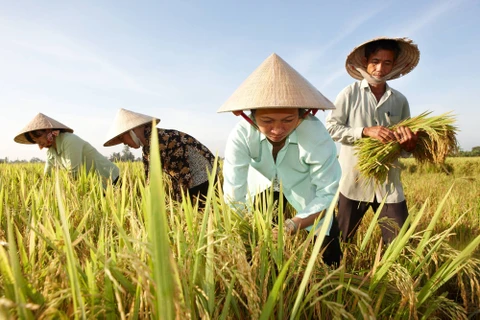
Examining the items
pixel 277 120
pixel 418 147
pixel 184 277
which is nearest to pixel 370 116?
pixel 418 147

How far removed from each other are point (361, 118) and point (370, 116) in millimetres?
69

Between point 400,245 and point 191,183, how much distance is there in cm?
223

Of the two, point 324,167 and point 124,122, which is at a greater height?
point 124,122

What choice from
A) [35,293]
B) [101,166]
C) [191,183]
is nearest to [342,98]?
[191,183]

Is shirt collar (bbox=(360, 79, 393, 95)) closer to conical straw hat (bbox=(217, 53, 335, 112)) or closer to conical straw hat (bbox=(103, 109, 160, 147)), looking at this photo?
conical straw hat (bbox=(217, 53, 335, 112))

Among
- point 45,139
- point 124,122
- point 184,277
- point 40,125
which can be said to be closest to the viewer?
point 184,277

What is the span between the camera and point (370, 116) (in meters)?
2.39

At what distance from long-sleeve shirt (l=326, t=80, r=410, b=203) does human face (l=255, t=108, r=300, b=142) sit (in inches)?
40.1

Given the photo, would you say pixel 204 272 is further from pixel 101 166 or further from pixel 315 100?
pixel 101 166

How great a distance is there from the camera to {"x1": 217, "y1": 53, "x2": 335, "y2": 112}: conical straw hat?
4.29ft

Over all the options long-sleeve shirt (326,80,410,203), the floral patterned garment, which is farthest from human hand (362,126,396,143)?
the floral patterned garment

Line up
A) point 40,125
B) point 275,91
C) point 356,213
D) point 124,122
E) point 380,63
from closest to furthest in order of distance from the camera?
1. point 275,91
2. point 380,63
3. point 356,213
4. point 124,122
5. point 40,125

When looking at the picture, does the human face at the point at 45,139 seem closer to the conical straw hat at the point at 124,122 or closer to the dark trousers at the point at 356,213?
the conical straw hat at the point at 124,122

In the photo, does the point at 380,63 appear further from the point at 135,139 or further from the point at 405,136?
the point at 135,139
